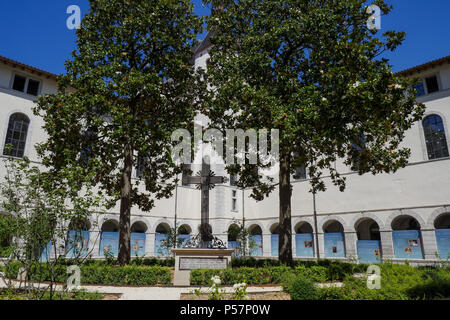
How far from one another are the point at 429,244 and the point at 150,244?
20.7 metres

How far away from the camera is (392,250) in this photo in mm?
21750

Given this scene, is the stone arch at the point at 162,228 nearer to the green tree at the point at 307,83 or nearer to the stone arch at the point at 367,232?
the green tree at the point at 307,83

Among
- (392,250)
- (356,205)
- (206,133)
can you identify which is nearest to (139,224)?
(206,133)

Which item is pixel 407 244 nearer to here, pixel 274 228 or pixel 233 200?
pixel 274 228

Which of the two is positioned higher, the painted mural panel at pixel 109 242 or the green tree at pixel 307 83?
the green tree at pixel 307 83

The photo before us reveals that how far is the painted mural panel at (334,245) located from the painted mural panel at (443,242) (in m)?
6.29

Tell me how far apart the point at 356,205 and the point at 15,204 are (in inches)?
881

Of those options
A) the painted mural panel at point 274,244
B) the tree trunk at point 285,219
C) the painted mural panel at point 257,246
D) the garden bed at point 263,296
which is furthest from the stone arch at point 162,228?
the garden bed at point 263,296

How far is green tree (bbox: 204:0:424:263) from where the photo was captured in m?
11.2

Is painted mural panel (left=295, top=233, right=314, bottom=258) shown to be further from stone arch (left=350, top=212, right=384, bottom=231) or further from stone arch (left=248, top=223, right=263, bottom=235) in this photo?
stone arch (left=248, top=223, right=263, bottom=235)

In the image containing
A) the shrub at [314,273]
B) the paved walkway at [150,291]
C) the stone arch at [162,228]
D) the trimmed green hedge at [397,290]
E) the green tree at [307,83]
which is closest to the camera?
the trimmed green hedge at [397,290]

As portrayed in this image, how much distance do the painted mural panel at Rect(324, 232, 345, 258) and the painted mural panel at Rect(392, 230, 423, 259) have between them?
3.73 meters

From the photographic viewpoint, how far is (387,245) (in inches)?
869

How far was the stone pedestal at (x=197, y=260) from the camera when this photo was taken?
12.5 m
